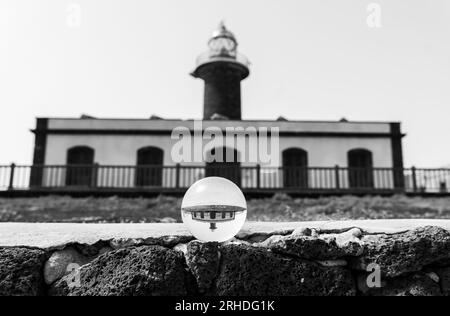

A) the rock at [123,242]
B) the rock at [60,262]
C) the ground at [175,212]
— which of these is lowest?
the rock at [60,262]

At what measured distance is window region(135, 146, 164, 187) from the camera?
15.5 meters

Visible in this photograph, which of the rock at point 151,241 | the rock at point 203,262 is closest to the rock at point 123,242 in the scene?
the rock at point 151,241

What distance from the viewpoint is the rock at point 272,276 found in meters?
2.20

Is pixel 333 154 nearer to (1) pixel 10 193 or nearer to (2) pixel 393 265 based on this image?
(1) pixel 10 193

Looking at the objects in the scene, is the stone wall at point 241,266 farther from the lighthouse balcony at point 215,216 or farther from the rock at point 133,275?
the lighthouse balcony at point 215,216

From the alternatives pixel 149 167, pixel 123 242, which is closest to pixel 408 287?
pixel 123 242

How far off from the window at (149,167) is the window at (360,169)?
7.22 metres

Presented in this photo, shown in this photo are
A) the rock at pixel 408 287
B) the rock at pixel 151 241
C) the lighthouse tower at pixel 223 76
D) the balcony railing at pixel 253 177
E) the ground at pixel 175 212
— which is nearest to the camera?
the rock at pixel 408 287

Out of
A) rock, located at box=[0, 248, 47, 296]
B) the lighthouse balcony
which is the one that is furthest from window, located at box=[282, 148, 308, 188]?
rock, located at box=[0, 248, 47, 296]

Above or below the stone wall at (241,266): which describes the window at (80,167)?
above

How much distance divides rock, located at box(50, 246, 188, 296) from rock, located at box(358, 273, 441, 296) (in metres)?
1.04

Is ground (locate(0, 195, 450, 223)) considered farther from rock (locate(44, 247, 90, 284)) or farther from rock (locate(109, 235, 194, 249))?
rock (locate(44, 247, 90, 284))

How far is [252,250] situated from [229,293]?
0.26m

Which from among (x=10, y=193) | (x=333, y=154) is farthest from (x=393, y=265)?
(x=333, y=154)
